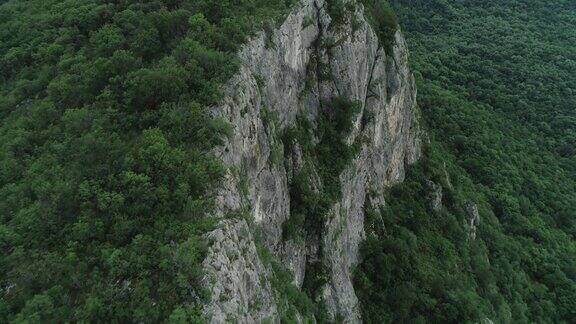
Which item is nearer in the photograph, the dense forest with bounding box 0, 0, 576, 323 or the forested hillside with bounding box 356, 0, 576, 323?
the dense forest with bounding box 0, 0, 576, 323

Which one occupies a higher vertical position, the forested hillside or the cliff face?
the cliff face

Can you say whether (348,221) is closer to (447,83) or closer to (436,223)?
(436,223)

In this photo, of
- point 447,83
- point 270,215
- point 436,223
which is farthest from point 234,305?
point 447,83

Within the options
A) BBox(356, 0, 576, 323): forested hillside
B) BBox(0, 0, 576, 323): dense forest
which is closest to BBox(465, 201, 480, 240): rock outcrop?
BBox(0, 0, 576, 323): dense forest

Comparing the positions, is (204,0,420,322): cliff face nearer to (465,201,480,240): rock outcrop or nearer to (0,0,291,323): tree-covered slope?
(0,0,291,323): tree-covered slope

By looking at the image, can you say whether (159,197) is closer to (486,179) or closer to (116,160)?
(116,160)

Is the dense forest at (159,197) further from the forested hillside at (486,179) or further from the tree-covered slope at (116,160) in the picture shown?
the forested hillside at (486,179)

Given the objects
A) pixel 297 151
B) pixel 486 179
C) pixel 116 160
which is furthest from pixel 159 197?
pixel 486 179
